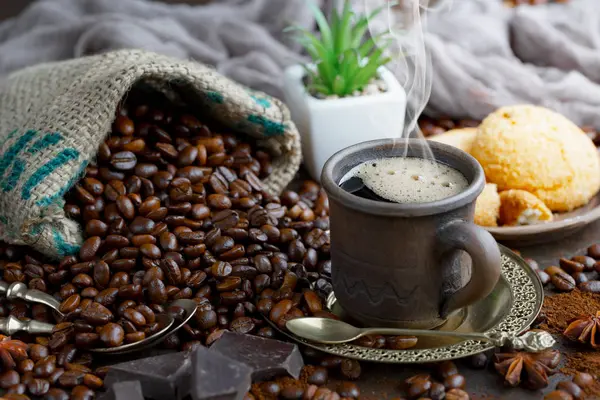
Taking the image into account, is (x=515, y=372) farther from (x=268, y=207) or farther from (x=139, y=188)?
(x=139, y=188)

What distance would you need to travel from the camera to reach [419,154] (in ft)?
4.58

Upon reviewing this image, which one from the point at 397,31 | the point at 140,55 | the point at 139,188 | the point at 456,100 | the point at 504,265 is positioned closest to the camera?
the point at 504,265

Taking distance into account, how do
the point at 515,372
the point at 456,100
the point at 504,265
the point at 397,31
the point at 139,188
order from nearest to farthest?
the point at 515,372
the point at 504,265
the point at 139,188
the point at 397,31
the point at 456,100

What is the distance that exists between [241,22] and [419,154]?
1.27m

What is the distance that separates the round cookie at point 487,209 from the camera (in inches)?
67.9

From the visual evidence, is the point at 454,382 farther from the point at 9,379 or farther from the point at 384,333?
the point at 9,379

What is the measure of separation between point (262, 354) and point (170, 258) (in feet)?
1.07

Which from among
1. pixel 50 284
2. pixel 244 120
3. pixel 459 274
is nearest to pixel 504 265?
pixel 459 274

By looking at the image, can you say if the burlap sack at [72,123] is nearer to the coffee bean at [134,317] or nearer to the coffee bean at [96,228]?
the coffee bean at [96,228]

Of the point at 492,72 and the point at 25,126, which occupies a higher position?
the point at 25,126

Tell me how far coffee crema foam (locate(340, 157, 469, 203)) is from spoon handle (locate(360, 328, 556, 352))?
0.23 metres

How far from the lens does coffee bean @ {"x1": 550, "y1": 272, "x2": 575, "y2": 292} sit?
1525 mm

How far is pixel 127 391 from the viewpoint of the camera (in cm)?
113

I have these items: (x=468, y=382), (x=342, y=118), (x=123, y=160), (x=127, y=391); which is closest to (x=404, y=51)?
(x=342, y=118)
